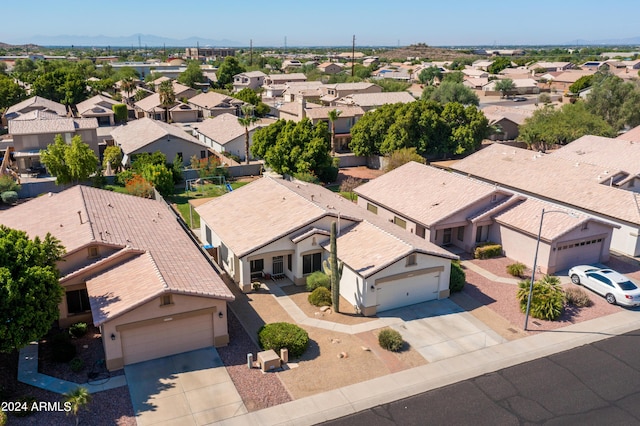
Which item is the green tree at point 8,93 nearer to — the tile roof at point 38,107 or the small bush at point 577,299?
the tile roof at point 38,107

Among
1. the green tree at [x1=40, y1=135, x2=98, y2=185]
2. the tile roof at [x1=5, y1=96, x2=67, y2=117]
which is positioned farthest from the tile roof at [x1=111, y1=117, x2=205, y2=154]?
the tile roof at [x1=5, y1=96, x2=67, y2=117]

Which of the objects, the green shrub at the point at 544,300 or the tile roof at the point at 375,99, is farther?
the tile roof at the point at 375,99

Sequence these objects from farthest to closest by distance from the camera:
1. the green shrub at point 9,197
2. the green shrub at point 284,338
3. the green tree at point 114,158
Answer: the green tree at point 114,158 → the green shrub at point 9,197 → the green shrub at point 284,338

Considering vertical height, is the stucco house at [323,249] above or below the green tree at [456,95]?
below

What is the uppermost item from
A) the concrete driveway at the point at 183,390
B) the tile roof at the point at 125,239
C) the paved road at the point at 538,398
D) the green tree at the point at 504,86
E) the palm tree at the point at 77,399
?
the green tree at the point at 504,86

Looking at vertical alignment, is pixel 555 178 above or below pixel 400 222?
above

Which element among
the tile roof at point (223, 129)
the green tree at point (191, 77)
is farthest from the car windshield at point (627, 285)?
the green tree at point (191, 77)

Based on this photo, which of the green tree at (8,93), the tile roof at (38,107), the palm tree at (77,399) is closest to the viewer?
the palm tree at (77,399)

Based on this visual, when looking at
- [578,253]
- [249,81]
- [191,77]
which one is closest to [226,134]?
[578,253]

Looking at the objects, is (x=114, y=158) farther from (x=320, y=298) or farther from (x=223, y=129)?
(x=320, y=298)
